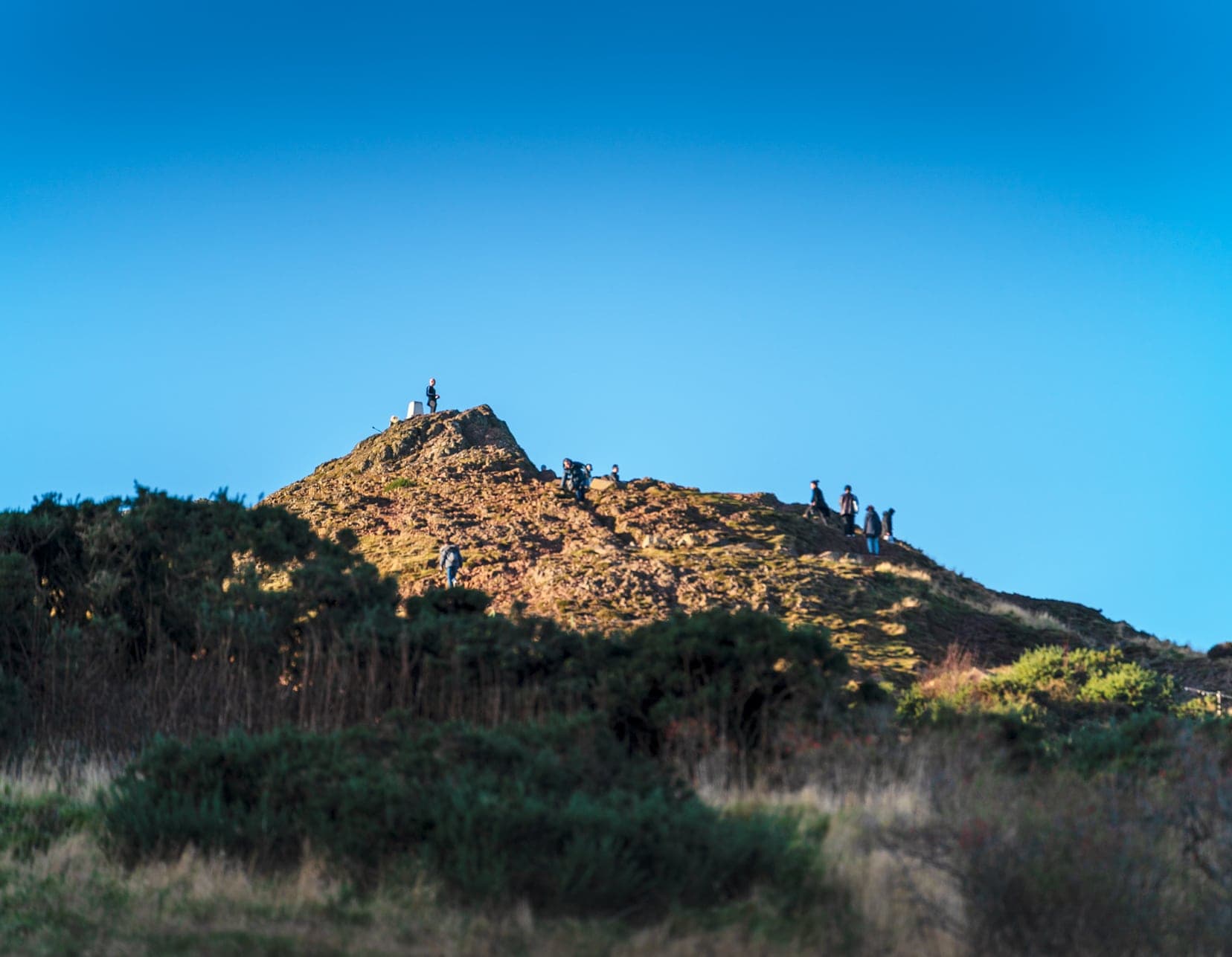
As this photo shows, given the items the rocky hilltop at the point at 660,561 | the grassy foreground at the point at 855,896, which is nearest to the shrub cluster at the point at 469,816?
the grassy foreground at the point at 855,896

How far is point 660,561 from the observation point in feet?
95.1

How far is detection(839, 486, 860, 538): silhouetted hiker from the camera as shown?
34.9 meters

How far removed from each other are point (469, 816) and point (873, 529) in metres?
27.3

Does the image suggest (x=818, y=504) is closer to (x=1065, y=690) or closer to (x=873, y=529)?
(x=873, y=529)

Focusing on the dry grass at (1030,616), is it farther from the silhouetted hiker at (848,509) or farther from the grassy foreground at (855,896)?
the grassy foreground at (855,896)

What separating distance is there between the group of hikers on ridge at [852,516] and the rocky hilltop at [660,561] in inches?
18.8

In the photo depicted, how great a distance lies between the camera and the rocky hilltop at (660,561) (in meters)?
25.5

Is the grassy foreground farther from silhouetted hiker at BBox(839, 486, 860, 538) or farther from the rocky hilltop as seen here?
silhouetted hiker at BBox(839, 486, 860, 538)

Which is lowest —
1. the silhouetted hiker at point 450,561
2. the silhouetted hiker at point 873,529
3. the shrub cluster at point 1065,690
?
the shrub cluster at point 1065,690

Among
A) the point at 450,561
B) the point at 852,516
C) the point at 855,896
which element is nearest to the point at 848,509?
the point at 852,516

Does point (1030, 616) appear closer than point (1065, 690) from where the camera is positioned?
No

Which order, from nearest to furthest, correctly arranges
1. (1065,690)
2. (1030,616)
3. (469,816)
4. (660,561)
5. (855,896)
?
(855,896) < (469,816) < (1065,690) < (660,561) < (1030,616)

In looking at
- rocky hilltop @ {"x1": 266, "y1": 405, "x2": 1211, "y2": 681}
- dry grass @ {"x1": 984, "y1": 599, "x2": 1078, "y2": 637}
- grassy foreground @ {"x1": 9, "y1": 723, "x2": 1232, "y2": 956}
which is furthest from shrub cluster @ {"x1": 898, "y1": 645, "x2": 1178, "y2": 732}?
grassy foreground @ {"x1": 9, "y1": 723, "x2": 1232, "y2": 956}

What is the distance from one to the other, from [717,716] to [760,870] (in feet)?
11.7
